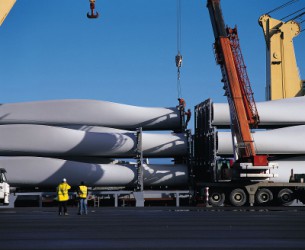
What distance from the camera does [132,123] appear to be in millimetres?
49375

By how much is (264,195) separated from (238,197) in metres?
1.60

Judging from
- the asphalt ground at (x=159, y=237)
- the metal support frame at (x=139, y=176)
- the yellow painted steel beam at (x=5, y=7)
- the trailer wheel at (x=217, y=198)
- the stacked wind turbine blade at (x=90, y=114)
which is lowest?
the asphalt ground at (x=159, y=237)

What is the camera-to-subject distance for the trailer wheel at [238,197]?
41.3m

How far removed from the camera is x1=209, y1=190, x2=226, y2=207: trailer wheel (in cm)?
4159

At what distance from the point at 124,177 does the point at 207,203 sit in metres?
7.57

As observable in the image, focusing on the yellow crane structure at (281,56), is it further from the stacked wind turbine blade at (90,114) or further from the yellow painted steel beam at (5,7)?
the yellow painted steel beam at (5,7)

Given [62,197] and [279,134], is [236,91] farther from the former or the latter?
[62,197]

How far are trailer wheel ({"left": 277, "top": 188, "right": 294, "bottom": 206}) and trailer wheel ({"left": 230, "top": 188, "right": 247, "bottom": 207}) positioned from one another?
220 cm

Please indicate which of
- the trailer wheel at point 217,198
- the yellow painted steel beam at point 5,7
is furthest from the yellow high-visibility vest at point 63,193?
the trailer wheel at point 217,198

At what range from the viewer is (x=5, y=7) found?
114 ft

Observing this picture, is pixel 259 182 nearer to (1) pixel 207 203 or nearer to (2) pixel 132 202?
(1) pixel 207 203

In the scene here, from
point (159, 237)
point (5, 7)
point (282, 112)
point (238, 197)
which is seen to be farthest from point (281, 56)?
point (159, 237)

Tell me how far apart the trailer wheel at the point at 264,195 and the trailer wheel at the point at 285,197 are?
58cm

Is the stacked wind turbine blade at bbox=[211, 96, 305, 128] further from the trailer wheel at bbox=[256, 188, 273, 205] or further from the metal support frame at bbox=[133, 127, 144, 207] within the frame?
the metal support frame at bbox=[133, 127, 144, 207]
